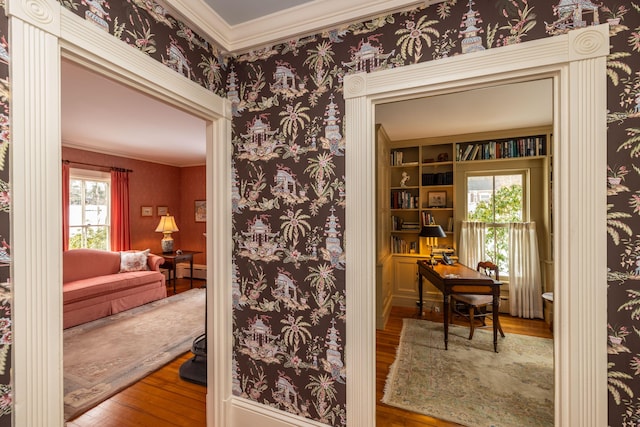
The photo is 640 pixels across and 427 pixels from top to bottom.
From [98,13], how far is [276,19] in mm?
880

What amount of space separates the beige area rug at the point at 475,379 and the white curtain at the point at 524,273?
812 mm

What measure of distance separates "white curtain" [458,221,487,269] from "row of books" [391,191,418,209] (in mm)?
797

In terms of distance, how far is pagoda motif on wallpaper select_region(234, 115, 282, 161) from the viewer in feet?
5.95

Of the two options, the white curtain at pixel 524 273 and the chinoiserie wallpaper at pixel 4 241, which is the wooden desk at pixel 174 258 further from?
the white curtain at pixel 524 273

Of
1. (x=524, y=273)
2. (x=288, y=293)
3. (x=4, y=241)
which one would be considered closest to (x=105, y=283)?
(x=288, y=293)

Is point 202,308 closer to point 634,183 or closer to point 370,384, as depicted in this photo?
point 370,384

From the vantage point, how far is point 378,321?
371 centimetres

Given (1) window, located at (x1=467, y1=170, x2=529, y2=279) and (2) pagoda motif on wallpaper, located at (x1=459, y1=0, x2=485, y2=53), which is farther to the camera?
(1) window, located at (x1=467, y1=170, x2=529, y2=279)

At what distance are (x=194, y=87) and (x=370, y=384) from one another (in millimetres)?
1928

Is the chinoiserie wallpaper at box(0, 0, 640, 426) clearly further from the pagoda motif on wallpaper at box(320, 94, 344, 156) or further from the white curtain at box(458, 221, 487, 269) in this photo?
the white curtain at box(458, 221, 487, 269)

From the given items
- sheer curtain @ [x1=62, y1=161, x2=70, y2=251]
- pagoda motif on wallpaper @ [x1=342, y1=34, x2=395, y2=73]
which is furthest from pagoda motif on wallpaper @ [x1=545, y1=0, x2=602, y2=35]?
sheer curtain @ [x1=62, y1=161, x2=70, y2=251]

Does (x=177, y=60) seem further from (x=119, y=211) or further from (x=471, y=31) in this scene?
(x=119, y=211)

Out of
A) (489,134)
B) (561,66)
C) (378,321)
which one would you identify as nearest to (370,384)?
(561,66)

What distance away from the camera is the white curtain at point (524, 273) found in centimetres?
408
